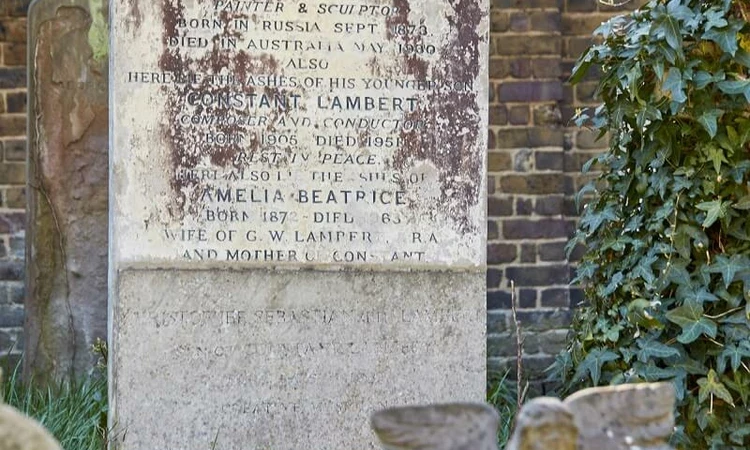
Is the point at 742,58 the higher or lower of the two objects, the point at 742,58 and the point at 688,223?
the higher

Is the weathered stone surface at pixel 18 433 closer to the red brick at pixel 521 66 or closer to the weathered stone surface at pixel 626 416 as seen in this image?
the weathered stone surface at pixel 626 416

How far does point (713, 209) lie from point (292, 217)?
1.42 metres

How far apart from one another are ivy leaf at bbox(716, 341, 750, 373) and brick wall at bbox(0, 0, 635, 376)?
3.32m

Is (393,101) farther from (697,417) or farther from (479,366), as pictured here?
(697,417)

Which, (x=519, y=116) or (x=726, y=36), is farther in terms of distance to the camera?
(x=519, y=116)

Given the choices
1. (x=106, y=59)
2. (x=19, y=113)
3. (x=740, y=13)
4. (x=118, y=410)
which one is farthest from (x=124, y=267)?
(x=19, y=113)

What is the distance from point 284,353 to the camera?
4488 mm

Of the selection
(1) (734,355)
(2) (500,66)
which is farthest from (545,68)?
(1) (734,355)

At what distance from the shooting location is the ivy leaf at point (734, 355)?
4309 mm

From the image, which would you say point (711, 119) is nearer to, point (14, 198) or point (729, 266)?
Result: point (729, 266)

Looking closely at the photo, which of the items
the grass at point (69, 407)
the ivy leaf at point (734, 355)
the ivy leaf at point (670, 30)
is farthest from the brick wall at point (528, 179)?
the ivy leaf at point (734, 355)

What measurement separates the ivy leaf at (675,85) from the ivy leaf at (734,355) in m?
0.84

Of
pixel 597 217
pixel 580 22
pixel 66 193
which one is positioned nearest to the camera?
pixel 597 217

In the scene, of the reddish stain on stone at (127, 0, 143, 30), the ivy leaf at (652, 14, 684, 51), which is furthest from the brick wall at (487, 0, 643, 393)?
the reddish stain on stone at (127, 0, 143, 30)
